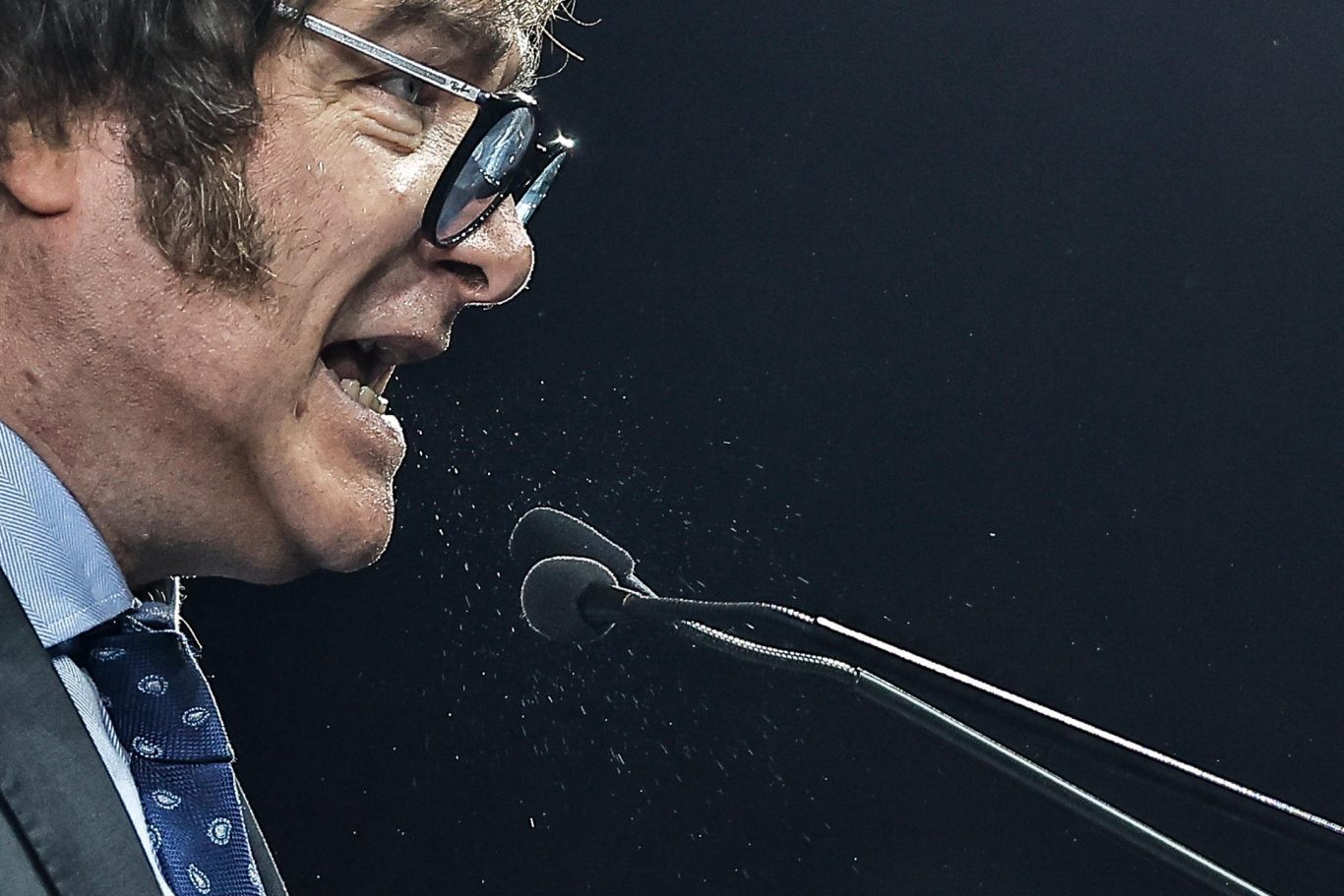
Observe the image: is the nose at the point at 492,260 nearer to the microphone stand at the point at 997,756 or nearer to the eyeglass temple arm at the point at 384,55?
the eyeglass temple arm at the point at 384,55

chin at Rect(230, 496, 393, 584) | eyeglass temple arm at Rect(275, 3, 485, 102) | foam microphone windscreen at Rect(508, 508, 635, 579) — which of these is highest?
eyeglass temple arm at Rect(275, 3, 485, 102)

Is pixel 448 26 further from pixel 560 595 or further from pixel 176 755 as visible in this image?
pixel 176 755

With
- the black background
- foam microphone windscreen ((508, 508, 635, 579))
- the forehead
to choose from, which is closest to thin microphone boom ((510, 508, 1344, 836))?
foam microphone windscreen ((508, 508, 635, 579))

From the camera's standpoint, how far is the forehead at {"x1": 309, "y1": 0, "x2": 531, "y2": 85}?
1068 millimetres

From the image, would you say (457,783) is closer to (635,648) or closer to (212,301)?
(635,648)

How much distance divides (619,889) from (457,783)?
0.23 m

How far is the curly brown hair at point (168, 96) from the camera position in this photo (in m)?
1.02

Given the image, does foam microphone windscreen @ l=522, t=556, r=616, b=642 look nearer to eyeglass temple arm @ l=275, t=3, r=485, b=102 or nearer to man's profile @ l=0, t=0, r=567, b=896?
man's profile @ l=0, t=0, r=567, b=896

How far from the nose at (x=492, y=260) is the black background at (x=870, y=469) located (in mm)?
650

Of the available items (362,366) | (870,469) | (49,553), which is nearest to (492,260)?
(362,366)

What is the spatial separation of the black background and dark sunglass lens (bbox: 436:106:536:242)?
687 mm

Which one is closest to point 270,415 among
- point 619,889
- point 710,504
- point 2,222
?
point 2,222

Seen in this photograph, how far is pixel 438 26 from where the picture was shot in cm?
109

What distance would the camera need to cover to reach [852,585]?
1.89 meters
